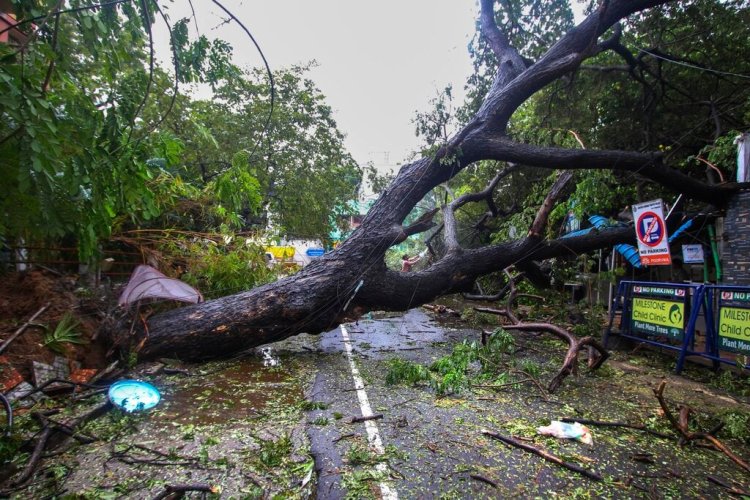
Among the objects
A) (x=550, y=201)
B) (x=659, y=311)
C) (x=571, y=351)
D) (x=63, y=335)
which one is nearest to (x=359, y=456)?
(x=571, y=351)

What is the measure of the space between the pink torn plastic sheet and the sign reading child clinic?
7.32 m

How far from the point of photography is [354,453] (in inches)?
108

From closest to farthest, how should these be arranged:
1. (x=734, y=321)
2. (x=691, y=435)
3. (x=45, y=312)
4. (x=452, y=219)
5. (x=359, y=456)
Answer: (x=359, y=456), (x=691, y=435), (x=45, y=312), (x=734, y=321), (x=452, y=219)

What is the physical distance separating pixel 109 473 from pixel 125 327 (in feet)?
8.77

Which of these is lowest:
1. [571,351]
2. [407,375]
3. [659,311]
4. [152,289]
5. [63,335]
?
[407,375]

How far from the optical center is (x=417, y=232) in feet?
21.1

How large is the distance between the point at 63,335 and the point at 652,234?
851 cm

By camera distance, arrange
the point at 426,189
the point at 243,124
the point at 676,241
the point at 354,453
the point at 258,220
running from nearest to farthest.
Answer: the point at 354,453 → the point at 426,189 → the point at 676,241 → the point at 243,124 → the point at 258,220

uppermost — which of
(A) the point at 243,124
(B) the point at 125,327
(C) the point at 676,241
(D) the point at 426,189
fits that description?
(A) the point at 243,124

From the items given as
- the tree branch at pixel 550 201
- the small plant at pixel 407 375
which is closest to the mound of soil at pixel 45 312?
the small plant at pixel 407 375

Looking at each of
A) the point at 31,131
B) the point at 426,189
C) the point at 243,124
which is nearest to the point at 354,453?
the point at 31,131

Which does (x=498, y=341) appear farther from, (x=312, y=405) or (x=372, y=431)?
(x=312, y=405)

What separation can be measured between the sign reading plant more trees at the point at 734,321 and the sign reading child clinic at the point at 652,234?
1460 mm

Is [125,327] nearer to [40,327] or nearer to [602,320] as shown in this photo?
[40,327]
